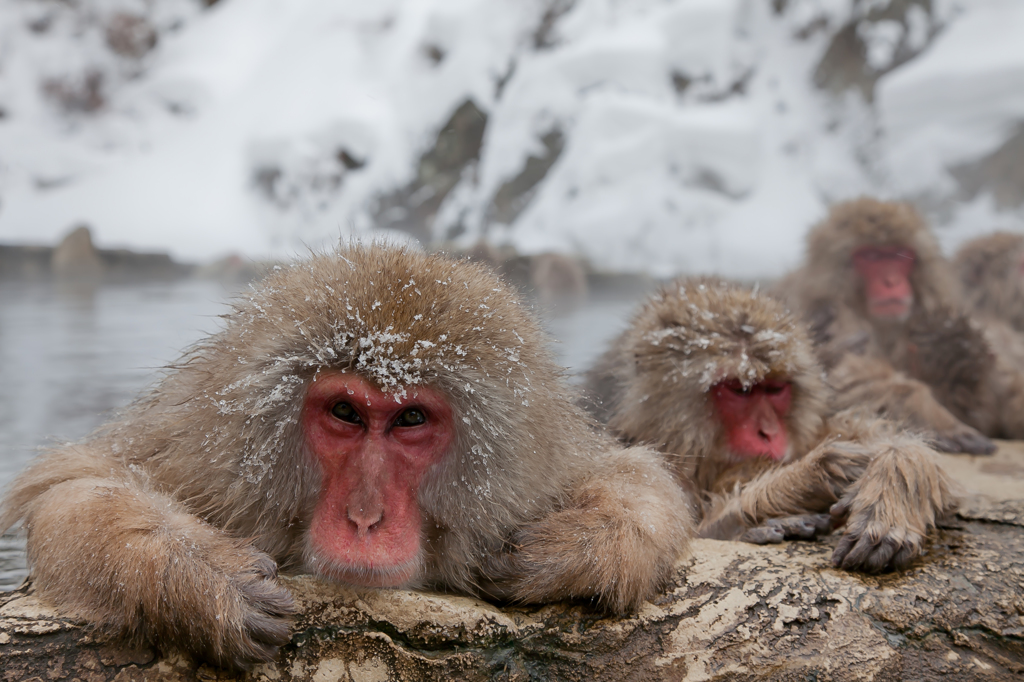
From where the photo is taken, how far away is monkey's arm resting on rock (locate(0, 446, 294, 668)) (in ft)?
5.46

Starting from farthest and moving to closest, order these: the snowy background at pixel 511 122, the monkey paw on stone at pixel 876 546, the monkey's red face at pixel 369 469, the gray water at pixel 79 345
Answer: the snowy background at pixel 511 122 → the gray water at pixel 79 345 → the monkey paw on stone at pixel 876 546 → the monkey's red face at pixel 369 469

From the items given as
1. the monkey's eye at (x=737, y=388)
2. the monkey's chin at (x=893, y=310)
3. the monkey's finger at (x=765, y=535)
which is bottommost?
the monkey's finger at (x=765, y=535)

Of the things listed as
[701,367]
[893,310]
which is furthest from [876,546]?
[893,310]

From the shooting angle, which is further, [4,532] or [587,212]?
[587,212]

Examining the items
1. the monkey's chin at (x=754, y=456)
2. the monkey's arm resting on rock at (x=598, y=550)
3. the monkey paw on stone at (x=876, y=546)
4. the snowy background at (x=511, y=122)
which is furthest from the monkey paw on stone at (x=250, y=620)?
the monkey's chin at (x=754, y=456)

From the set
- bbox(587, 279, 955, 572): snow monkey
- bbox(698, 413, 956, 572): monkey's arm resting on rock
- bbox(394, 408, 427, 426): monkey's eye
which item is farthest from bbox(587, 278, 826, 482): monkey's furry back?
bbox(394, 408, 427, 426): monkey's eye

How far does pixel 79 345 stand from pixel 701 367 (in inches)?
119

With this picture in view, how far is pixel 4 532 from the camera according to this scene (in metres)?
2.22

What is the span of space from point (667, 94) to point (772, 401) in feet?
11.5

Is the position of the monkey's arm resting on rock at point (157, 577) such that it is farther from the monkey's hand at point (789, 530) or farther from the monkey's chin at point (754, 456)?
the monkey's chin at point (754, 456)

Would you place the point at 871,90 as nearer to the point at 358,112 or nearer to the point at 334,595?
the point at 358,112

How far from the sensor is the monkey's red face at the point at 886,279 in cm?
491

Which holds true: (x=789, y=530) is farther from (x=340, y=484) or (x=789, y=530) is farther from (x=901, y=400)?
(x=901, y=400)

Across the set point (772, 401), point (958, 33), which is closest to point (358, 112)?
point (772, 401)
